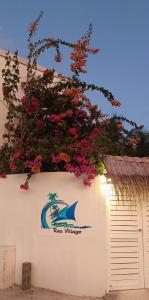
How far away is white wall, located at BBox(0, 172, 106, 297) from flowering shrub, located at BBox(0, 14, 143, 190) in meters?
0.42

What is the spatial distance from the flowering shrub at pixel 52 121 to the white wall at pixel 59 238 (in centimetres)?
42

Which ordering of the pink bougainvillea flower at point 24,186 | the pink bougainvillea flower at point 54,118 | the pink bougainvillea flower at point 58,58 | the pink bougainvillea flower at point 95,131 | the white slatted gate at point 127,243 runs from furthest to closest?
the pink bougainvillea flower at point 58,58, the pink bougainvillea flower at point 95,131, the pink bougainvillea flower at point 54,118, the pink bougainvillea flower at point 24,186, the white slatted gate at point 127,243

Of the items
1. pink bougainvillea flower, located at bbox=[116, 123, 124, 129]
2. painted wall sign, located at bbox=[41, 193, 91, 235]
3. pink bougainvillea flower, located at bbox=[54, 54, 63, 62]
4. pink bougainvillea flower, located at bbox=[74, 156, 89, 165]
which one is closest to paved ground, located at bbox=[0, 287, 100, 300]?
painted wall sign, located at bbox=[41, 193, 91, 235]

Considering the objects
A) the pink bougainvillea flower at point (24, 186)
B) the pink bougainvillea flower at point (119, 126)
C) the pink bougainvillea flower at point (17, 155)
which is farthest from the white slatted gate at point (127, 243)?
the pink bougainvillea flower at point (119, 126)

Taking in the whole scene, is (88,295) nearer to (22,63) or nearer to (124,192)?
(124,192)

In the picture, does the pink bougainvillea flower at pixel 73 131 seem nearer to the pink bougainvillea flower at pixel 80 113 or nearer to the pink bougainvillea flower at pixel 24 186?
the pink bougainvillea flower at pixel 80 113

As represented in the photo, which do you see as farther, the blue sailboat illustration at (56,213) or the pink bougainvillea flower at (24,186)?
the pink bougainvillea flower at (24,186)

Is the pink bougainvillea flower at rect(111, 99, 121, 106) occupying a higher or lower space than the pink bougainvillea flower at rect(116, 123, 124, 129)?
higher

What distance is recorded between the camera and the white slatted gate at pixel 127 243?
821 cm

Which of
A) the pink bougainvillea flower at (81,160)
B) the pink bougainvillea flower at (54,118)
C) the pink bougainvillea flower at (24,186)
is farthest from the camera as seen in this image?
the pink bougainvillea flower at (54,118)

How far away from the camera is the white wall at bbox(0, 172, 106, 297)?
809cm

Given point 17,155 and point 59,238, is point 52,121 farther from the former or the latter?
point 59,238

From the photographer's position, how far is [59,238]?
8.44m

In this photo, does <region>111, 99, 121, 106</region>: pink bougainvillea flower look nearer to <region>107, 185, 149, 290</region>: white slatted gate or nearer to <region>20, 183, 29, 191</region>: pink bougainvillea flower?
<region>107, 185, 149, 290</region>: white slatted gate
